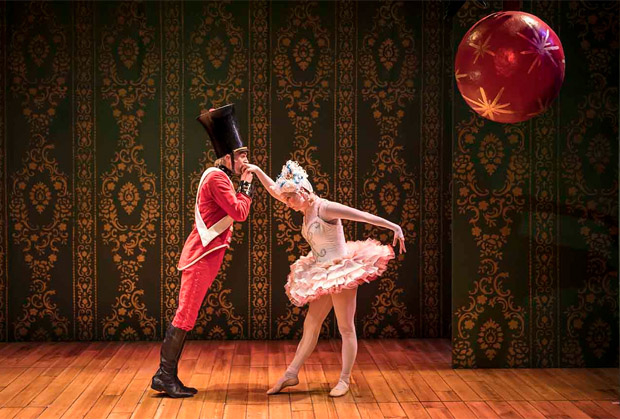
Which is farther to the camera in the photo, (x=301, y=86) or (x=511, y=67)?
(x=301, y=86)

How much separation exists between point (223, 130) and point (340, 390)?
5.63ft

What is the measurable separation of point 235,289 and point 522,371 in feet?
7.62

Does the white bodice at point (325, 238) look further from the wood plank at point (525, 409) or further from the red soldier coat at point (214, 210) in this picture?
the wood plank at point (525, 409)

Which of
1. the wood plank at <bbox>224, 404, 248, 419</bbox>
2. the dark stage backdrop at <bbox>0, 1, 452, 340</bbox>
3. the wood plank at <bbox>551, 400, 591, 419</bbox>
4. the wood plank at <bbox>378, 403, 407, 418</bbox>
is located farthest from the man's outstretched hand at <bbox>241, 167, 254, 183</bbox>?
the wood plank at <bbox>551, 400, 591, 419</bbox>

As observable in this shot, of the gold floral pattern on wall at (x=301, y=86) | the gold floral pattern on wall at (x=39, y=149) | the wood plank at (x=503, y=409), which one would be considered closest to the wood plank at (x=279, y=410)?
the wood plank at (x=503, y=409)

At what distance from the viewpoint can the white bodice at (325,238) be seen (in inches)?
170

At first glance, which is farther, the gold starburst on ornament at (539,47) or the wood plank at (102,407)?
the wood plank at (102,407)

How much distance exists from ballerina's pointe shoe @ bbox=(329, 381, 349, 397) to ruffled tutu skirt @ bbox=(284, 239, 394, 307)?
0.55m

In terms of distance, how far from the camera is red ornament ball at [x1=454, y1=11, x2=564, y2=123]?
2.66 metres

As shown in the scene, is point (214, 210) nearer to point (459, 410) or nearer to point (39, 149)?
point (459, 410)

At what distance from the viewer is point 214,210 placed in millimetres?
4402

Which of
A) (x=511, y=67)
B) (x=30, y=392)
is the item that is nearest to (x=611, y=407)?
(x=511, y=67)

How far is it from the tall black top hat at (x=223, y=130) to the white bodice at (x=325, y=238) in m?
0.62

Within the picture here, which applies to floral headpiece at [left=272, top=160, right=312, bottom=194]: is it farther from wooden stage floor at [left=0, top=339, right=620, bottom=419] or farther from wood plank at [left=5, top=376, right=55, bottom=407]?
wood plank at [left=5, top=376, right=55, bottom=407]
